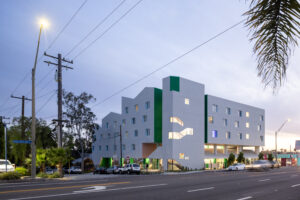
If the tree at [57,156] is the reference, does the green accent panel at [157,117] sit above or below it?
above

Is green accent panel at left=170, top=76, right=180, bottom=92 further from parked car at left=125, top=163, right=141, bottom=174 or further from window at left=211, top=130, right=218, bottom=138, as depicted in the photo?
parked car at left=125, top=163, right=141, bottom=174

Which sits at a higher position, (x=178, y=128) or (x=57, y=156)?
(x=178, y=128)

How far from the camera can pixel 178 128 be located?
45969 millimetres

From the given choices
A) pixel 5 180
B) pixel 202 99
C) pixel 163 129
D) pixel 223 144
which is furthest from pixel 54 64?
pixel 223 144

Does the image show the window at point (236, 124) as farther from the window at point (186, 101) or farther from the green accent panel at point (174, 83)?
the green accent panel at point (174, 83)

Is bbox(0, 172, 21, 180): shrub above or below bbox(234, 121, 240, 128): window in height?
below

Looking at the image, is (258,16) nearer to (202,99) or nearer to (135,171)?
(135,171)

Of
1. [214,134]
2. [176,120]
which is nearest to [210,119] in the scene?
[214,134]

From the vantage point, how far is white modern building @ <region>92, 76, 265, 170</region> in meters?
46.1

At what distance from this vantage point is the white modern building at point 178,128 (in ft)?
151

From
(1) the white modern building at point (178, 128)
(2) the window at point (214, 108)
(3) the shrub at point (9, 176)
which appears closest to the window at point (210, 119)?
(1) the white modern building at point (178, 128)

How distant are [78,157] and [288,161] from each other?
→ 197 feet

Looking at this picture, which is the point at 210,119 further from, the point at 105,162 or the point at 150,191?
the point at 150,191

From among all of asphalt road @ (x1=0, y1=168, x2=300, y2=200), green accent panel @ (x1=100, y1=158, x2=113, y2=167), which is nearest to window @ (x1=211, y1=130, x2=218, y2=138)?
green accent panel @ (x1=100, y1=158, x2=113, y2=167)
